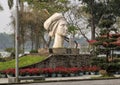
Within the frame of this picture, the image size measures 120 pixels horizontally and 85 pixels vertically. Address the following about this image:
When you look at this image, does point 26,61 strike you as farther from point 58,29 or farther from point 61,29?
point 61,29

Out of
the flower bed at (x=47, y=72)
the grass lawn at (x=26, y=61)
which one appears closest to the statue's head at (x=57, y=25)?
the grass lawn at (x=26, y=61)

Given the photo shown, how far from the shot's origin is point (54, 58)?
37344 mm

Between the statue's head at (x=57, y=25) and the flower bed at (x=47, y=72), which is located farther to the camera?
the statue's head at (x=57, y=25)

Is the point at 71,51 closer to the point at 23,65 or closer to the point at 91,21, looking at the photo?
the point at 23,65

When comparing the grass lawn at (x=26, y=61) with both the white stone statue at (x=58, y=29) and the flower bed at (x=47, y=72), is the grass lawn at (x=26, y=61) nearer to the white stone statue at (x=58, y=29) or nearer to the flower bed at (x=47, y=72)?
the white stone statue at (x=58, y=29)

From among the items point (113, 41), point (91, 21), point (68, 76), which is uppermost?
point (91, 21)

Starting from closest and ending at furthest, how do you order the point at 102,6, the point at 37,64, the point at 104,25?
the point at 104,25 → the point at 37,64 → the point at 102,6

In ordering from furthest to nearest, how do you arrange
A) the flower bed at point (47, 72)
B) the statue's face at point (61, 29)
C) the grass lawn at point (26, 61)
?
the statue's face at point (61, 29) → the grass lawn at point (26, 61) → the flower bed at point (47, 72)

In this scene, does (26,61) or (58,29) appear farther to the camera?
(58,29)

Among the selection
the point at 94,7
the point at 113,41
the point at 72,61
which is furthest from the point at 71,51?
the point at 94,7

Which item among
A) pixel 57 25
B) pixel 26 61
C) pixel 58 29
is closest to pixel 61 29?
pixel 58 29

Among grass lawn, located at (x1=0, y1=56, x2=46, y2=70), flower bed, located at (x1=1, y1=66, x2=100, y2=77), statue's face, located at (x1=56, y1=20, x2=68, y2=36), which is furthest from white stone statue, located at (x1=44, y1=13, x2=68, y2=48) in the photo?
flower bed, located at (x1=1, y1=66, x2=100, y2=77)

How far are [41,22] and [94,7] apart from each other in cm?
924

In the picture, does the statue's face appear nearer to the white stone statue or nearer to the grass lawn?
the white stone statue
